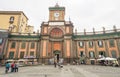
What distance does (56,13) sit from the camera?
4462cm

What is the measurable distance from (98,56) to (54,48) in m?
14.6

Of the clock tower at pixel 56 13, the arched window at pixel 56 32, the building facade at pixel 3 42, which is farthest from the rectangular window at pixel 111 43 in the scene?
the building facade at pixel 3 42

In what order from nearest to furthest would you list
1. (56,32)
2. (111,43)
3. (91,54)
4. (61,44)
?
(111,43) < (91,54) < (61,44) < (56,32)

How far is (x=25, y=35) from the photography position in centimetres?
4253

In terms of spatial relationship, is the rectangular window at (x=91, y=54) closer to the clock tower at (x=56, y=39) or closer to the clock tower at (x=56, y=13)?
the clock tower at (x=56, y=39)

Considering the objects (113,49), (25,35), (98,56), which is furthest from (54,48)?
(113,49)

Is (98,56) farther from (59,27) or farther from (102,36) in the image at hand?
(59,27)

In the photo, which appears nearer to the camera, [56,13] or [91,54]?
[91,54]

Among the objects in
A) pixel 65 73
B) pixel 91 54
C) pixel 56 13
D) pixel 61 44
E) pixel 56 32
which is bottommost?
pixel 65 73

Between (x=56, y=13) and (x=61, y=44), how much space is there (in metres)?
11.9

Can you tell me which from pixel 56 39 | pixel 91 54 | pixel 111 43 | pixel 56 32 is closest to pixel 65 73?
pixel 91 54

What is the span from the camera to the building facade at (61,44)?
3797 cm

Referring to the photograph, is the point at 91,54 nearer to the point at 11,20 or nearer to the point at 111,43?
the point at 111,43

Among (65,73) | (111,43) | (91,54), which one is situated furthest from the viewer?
(91,54)
